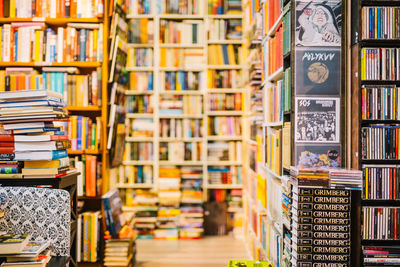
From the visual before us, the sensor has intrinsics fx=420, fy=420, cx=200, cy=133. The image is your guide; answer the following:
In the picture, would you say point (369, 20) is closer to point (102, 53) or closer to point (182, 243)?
point (102, 53)

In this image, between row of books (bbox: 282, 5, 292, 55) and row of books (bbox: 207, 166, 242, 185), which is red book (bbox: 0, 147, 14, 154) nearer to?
row of books (bbox: 282, 5, 292, 55)

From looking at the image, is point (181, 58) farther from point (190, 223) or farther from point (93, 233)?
point (93, 233)

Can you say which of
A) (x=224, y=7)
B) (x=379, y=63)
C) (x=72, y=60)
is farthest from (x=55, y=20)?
(x=379, y=63)

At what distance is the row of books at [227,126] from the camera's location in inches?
215

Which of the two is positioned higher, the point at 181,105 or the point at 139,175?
the point at 181,105

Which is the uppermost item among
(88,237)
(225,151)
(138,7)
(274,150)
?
(138,7)

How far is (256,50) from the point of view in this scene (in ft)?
13.2

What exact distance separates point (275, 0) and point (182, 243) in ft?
10.1

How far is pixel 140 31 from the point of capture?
540cm

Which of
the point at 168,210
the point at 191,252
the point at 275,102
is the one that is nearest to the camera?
the point at 275,102

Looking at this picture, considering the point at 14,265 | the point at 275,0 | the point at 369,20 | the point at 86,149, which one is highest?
the point at 275,0

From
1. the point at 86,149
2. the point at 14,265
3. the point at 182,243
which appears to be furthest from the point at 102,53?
the point at 182,243

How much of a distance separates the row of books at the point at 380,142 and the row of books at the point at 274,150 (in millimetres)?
602

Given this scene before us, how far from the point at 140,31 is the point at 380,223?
157 inches
